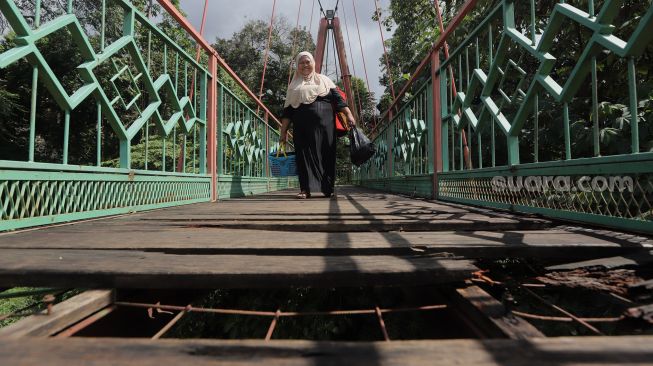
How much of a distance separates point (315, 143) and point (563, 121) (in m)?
2.43

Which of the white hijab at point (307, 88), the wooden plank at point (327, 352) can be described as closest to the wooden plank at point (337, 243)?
the wooden plank at point (327, 352)

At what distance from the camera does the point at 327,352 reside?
57cm

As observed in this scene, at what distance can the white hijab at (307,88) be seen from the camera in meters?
3.84

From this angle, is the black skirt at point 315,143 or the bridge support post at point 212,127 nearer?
the bridge support post at point 212,127

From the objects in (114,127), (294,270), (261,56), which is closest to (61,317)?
(294,270)

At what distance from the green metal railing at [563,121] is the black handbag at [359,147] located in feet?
2.14

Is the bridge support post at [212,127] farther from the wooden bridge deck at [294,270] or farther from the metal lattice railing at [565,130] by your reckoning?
the metal lattice railing at [565,130]

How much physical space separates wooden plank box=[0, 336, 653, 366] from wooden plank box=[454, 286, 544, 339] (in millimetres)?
35

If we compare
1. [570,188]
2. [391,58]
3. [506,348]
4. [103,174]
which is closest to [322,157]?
[103,174]

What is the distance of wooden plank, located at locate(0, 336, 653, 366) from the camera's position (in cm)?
54

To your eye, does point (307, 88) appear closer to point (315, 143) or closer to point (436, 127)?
point (315, 143)

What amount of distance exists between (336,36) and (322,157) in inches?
284

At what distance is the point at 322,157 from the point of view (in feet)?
13.0

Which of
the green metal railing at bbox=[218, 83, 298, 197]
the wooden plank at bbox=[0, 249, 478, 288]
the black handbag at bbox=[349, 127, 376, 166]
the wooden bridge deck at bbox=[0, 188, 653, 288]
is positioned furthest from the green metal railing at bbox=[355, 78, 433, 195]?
the wooden plank at bbox=[0, 249, 478, 288]
